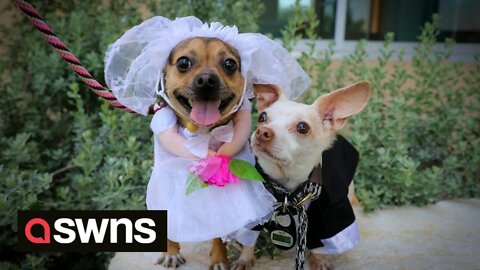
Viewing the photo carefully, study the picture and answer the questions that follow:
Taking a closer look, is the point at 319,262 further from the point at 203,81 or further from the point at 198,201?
the point at 203,81

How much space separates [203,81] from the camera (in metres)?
1.33

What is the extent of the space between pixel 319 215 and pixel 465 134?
62.0 inches

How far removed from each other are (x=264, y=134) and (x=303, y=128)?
0.49ft

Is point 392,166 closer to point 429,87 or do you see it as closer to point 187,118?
point 429,87

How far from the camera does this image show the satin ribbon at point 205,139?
1.42 meters

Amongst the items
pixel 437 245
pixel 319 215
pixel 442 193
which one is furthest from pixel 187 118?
pixel 442 193

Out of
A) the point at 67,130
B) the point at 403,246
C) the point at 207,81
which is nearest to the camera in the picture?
the point at 207,81

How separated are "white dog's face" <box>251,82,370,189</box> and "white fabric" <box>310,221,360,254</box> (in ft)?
0.90

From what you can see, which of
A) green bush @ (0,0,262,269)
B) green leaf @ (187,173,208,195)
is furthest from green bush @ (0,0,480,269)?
green leaf @ (187,173,208,195)

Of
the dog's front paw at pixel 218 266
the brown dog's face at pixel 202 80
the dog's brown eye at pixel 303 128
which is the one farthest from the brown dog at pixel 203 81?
the dog's front paw at pixel 218 266

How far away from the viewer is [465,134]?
2.69 meters

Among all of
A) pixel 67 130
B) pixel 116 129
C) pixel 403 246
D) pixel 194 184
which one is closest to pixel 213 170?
pixel 194 184

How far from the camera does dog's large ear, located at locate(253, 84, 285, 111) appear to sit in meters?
1.58

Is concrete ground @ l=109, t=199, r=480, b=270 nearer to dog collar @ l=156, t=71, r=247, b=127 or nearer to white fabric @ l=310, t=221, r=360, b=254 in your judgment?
white fabric @ l=310, t=221, r=360, b=254
